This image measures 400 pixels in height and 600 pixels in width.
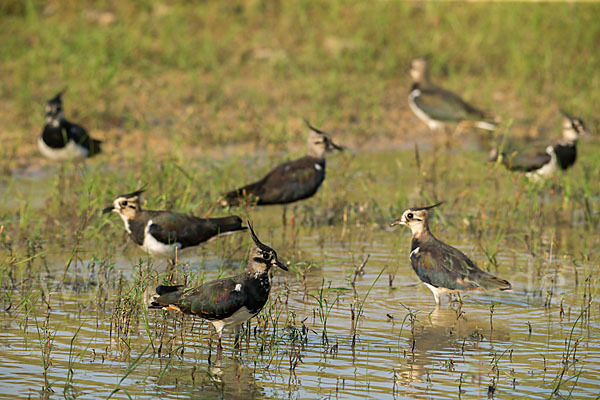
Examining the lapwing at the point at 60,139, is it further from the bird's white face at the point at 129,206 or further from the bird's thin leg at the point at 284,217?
the bird's white face at the point at 129,206

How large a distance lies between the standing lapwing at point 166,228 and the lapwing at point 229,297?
1585 mm

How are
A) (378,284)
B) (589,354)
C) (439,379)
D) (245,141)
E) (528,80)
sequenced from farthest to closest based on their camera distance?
(528,80) → (245,141) → (378,284) → (589,354) → (439,379)

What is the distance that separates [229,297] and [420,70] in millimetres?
9173

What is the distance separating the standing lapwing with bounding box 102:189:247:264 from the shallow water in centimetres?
31

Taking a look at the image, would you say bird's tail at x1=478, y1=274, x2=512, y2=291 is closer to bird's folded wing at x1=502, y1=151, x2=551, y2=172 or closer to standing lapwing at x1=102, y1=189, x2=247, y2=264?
standing lapwing at x1=102, y1=189, x2=247, y2=264

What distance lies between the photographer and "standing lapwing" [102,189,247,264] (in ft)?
26.4

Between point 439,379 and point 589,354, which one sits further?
point 589,354

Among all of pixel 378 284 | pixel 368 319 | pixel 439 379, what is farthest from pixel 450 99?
pixel 439 379

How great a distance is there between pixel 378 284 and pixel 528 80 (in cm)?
900

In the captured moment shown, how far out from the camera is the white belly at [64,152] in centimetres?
1115

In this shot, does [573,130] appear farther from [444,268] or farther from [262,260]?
[262,260]

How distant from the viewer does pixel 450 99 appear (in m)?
13.9

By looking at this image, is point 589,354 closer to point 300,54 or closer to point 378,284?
point 378,284

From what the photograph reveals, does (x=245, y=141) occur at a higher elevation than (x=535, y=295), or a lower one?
higher
